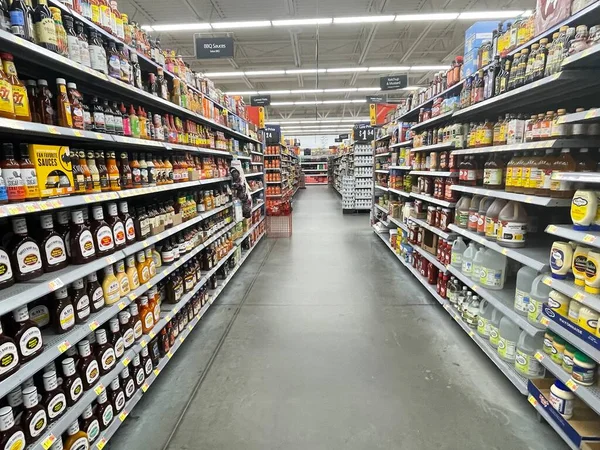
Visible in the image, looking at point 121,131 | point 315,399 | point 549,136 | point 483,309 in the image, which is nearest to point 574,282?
point 549,136

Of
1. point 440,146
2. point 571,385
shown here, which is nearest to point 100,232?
point 571,385

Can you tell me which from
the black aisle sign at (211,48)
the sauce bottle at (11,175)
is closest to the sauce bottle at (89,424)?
the sauce bottle at (11,175)

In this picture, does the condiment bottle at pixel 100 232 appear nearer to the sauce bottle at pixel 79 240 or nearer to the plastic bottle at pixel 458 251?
the sauce bottle at pixel 79 240

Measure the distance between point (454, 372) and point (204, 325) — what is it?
7.78 ft

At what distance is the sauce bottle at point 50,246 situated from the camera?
64.4 inches

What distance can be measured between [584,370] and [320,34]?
462 inches

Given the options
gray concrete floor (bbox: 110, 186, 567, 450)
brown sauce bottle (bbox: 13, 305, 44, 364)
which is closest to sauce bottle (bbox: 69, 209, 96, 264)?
brown sauce bottle (bbox: 13, 305, 44, 364)

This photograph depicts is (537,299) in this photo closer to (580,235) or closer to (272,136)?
(580,235)

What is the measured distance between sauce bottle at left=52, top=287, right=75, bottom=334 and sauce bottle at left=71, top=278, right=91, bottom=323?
42mm

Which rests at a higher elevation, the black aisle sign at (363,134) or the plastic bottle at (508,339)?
the black aisle sign at (363,134)

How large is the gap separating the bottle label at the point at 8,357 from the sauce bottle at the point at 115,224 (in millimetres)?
804

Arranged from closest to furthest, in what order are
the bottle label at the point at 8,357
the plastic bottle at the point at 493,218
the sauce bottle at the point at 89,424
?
the bottle label at the point at 8,357
the sauce bottle at the point at 89,424
the plastic bottle at the point at 493,218

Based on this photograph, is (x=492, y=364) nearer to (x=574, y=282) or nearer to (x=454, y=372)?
(x=454, y=372)

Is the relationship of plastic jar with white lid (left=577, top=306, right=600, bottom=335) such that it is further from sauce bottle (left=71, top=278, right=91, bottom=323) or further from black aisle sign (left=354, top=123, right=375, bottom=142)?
black aisle sign (left=354, top=123, right=375, bottom=142)
